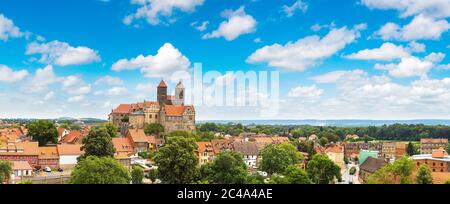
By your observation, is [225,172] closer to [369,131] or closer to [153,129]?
[153,129]

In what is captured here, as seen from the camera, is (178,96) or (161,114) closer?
(161,114)

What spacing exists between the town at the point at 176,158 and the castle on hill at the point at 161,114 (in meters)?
0.07

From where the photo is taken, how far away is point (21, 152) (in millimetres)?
19500

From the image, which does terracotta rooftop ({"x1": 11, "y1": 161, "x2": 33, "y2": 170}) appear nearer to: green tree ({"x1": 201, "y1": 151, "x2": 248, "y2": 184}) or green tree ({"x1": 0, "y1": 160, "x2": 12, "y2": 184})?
green tree ({"x1": 0, "y1": 160, "x2": 12, "y2": 184})

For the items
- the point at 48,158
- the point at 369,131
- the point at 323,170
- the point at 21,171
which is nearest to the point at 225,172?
the point at 323,170

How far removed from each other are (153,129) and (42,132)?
873cm

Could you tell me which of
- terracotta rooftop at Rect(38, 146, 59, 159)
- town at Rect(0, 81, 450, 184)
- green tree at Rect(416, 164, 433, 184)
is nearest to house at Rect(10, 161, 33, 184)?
town at Rect(0, 81, 450, 184)

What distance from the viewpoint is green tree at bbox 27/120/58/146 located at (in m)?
23.8

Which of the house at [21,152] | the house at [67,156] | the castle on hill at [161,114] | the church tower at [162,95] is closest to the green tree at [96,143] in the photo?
the house at [21,152]

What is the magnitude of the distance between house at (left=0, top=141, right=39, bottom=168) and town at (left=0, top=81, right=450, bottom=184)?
4cm

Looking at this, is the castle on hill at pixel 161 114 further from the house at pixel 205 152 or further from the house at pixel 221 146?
the house at pixel 205 152

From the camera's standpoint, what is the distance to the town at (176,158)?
521 inches
